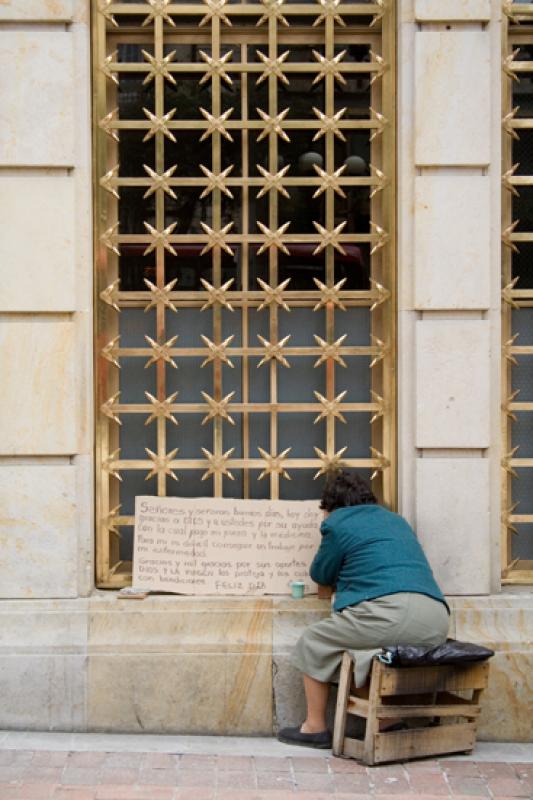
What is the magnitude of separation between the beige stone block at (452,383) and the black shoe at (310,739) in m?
1.60

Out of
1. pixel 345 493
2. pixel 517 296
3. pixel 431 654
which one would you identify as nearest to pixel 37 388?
pixel 345 493

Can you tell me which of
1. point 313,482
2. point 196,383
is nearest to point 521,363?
point 313,482

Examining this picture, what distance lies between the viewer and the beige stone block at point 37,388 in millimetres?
6523

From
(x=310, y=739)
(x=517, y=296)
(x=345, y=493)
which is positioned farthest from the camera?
(x=517, y=296)

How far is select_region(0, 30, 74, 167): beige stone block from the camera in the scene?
6465 mm

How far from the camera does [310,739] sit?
6211 mm

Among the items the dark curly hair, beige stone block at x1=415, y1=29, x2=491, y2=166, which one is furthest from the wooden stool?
beige stone block at x1=415, y1=29, x2=491, y2=166

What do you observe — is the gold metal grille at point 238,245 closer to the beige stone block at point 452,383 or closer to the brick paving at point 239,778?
the beige stone block at point 452,383

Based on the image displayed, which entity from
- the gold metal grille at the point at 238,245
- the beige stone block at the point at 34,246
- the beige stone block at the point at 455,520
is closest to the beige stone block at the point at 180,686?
the gold metal grille at the point at 238,245

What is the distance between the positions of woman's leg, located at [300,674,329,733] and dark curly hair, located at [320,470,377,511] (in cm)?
89

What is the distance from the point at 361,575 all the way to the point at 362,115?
255 cm

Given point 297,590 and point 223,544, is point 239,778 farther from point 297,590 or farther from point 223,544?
point 223,544

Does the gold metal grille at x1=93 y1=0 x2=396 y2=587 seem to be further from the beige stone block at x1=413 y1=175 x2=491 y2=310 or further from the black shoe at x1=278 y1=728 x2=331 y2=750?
the black shoe at x1=278 y1=728 x2=331 y2=750

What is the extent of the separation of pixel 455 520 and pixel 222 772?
6.00 ft
